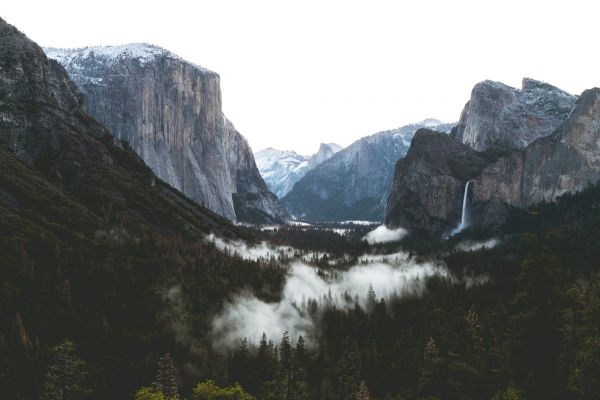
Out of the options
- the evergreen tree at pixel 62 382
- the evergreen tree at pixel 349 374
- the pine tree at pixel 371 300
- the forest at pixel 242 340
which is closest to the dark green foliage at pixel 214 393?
the forest at pixel 242 340

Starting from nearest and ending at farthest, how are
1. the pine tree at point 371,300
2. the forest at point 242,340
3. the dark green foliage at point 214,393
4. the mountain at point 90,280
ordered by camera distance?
the forest at point 242,340, the dark green foliage at point 214,393, the mountain at point 90,280, the pine tree at point 371,300

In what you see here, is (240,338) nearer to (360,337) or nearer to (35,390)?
(360,337)

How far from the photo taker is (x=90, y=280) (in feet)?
435

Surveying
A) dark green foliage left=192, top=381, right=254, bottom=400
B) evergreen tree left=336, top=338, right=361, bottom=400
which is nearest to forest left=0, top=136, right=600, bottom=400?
dark green foliage left=192, top=381, right=254, bottom=400

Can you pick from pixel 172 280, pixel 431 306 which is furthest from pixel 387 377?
pixel 172 280

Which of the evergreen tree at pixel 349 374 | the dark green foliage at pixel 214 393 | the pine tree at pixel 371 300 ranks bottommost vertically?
the evergreen tree at pixel 349 374

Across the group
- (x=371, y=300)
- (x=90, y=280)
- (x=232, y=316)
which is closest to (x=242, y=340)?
(x=232, y=316)

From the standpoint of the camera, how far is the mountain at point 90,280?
106131 millimetres

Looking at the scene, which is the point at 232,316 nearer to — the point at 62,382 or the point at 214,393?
the point at 62,382

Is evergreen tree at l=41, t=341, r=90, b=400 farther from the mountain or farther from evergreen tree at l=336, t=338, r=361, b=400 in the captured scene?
evergreen tree at l=336, t=338, r=361, b=400

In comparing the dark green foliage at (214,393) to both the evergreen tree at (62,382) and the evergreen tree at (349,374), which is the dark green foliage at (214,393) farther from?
the evergreen tree at (349,374)

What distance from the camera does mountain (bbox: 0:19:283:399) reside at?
10613cm

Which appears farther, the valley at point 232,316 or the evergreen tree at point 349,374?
the evergreen tree at point 349,374

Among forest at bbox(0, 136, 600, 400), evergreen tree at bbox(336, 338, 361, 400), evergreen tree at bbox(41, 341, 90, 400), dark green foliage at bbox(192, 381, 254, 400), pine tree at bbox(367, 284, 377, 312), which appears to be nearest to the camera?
forest at bbox(0, 136, 600, 400)
